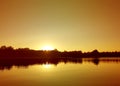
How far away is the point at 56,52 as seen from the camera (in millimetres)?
172000

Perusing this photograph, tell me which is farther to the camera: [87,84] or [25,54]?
[25,54]

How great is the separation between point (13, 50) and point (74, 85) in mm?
124510

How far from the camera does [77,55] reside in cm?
17288

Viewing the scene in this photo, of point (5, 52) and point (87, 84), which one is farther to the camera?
point (5, 52)

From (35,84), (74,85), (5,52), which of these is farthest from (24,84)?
(5,52)

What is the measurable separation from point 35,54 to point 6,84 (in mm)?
128184

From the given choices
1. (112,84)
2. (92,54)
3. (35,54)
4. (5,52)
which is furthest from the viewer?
(92,54)

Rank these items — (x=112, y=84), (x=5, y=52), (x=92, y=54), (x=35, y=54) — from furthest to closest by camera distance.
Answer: (x=92, y=54) → (x=35, y=54) → (x=5, y=52) → (x=112, y=84)

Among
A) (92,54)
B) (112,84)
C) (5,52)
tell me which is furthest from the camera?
(92,54)

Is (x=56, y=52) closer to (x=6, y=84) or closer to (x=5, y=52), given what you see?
(x=5, y=52)

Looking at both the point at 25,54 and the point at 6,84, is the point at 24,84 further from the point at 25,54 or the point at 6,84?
the point at 25,54

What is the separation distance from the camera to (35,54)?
→ 524 feet

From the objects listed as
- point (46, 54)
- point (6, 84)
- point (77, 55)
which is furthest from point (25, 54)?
point (6, 84)

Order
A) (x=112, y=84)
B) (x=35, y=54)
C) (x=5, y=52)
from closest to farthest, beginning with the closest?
(x=112, y=84), (x=5, y=52), (x=35, y=54)
